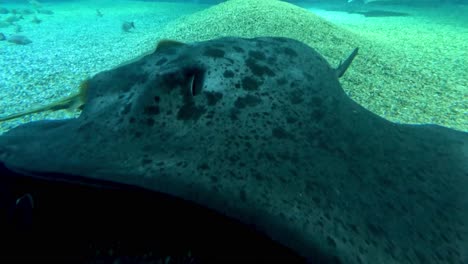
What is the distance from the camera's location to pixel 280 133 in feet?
4.90

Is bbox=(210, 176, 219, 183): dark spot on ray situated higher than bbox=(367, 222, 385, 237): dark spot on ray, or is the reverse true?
bbox=(210, 176, 219, 183): dark spot on ray

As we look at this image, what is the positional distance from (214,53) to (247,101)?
52cm

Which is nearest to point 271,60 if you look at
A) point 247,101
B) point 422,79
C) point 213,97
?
point 247,101

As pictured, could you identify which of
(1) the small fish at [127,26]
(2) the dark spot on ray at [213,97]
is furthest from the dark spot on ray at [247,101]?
(1) the small fish at [127,26]

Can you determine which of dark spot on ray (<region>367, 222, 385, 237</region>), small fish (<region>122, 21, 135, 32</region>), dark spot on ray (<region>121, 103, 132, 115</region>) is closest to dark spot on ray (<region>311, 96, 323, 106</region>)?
dark spot on ray (<region>367, 222, 385, 237</region>)

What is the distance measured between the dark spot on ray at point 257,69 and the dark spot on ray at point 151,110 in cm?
71

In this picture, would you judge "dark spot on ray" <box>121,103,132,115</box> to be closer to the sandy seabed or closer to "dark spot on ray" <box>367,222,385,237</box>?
→ "dark spot on ray" <box>367,222,385,237</box>

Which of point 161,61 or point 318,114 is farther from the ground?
point 161,61

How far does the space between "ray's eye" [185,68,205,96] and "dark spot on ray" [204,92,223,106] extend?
0.28ft

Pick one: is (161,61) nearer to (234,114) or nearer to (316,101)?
(234,114)

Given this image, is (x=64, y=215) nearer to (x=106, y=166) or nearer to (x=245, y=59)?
(x=106, y=166)

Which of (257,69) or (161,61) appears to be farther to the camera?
(161,61)

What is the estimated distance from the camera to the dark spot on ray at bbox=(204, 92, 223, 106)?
5.11 feet

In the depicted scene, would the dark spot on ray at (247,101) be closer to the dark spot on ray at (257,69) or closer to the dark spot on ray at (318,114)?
the dark spot on ray at (257,69)
